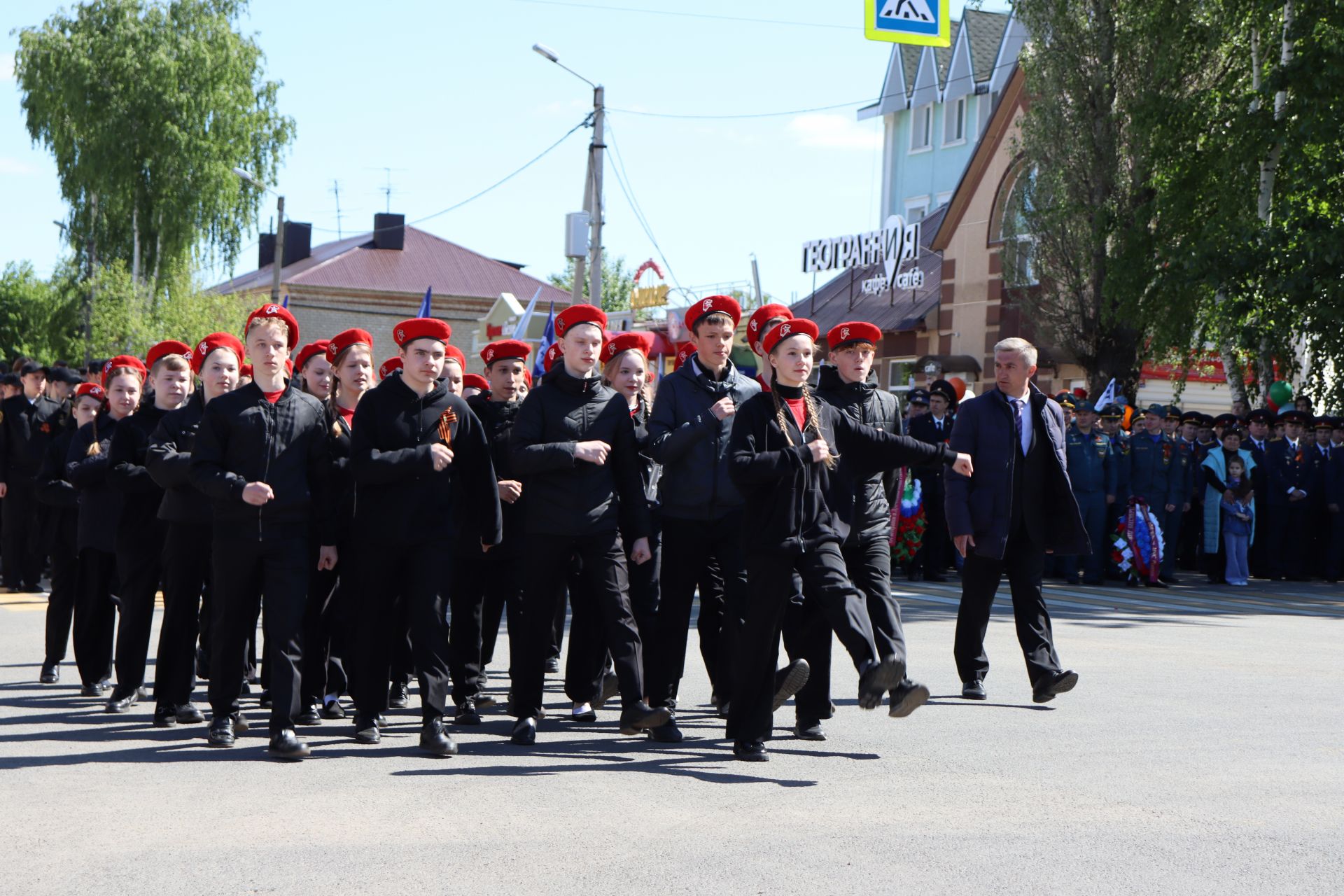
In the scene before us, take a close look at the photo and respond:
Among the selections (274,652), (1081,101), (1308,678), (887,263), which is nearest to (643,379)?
(274,652)

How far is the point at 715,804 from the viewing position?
20.6ft

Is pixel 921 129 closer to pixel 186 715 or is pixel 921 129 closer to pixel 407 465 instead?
pixel 186 715

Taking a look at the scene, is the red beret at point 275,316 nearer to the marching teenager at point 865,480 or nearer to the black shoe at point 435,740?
the black shoe at point 435,740

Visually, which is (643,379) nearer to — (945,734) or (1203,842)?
(945,734)

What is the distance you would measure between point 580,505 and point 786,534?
3.55 feet

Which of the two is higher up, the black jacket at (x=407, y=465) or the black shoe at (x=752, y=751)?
the black jacket at (x=407, y=465)

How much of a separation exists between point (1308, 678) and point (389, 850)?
6986 millimetres

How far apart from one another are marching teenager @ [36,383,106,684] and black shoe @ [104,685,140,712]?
3.54ft

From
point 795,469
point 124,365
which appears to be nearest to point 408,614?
point 795,469

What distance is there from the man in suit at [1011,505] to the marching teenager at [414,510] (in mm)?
2989

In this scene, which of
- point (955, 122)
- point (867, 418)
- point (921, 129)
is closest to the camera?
point (867, 418)

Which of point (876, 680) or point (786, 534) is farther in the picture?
point (786, 534)

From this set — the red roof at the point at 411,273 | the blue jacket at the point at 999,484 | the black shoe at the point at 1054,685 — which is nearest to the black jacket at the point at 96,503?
the blue jacket at the point at 999,484

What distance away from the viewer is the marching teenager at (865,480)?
819 cm
